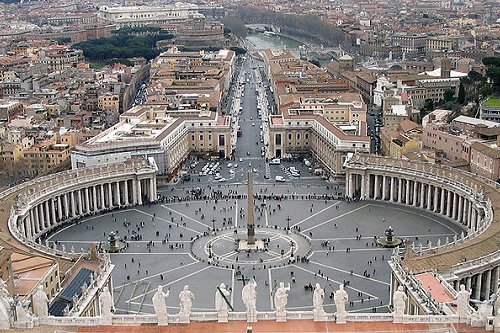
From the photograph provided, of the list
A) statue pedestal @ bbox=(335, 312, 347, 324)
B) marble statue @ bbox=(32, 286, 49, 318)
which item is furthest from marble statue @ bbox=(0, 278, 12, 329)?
statue pedestal @ bbox=(335, 312, 347, 324)

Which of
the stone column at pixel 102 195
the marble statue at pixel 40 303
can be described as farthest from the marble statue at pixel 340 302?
the stone column at pixel 102 195

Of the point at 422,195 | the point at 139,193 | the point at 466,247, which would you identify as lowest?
the point at 139,193

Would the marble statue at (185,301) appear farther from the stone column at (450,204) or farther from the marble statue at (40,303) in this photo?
the stone column at (450,204)

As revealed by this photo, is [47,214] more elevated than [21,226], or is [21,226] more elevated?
[21,226]

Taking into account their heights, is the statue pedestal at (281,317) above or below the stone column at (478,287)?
above

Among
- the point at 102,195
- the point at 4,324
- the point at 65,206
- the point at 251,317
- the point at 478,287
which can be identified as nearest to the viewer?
the point at 4,324

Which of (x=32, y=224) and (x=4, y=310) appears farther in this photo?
(x=32, y=224)

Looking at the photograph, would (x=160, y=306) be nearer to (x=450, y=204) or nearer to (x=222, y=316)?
(x=222, y=316)

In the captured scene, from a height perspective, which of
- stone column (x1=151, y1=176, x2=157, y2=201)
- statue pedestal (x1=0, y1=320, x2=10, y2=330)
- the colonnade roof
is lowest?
stone column (x1=151, y1=176, x2=157, y2=201)

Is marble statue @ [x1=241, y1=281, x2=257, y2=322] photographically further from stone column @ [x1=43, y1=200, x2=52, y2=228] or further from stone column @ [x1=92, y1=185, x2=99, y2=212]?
stone column @ [x1=92, y1=185, x2=99, y2=212]

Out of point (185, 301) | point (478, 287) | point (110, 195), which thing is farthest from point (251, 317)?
point (110, 195)

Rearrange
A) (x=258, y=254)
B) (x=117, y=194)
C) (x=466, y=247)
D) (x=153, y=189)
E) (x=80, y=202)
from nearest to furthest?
(x=466, y=247), (x=258, y=254), (x=80, y=202), (x=117, y=194), (x=153, y=189)

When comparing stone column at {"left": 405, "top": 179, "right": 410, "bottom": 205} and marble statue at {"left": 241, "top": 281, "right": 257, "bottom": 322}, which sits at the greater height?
marble statue at {"left": 241, "top": 281, "right": 257, "bottom": 322}
